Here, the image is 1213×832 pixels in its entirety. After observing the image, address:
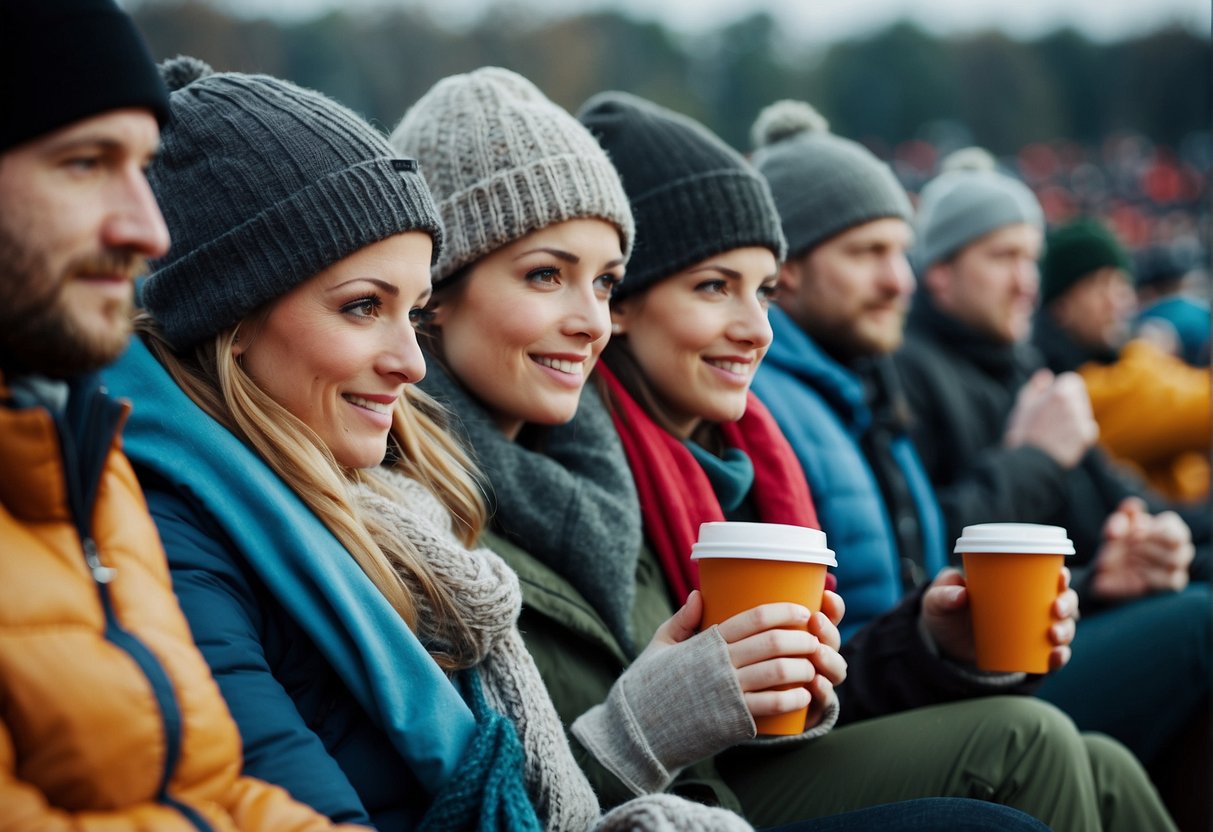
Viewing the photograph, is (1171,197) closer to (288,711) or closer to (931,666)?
(931,666)

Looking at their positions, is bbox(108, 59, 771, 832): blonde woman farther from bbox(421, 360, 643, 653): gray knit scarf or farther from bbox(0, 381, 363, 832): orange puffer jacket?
bbox(421, 360, 643, 653): gray knit scarf

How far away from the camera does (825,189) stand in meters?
3.96

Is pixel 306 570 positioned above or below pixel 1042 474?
above

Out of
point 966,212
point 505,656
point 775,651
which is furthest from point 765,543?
point 966,212

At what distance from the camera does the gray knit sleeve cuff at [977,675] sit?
9.18ft

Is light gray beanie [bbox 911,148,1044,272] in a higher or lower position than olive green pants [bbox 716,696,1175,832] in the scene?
higher

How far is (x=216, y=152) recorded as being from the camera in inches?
80.4

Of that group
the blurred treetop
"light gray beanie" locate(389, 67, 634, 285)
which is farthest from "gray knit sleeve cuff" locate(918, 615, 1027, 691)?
the blurred treetop

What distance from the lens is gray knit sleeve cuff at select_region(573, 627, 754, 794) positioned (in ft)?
6.94

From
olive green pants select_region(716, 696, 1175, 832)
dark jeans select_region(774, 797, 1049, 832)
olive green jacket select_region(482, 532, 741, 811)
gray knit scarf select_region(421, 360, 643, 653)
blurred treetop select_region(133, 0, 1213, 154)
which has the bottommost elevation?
blurred treetop select_region(133, 0, 1213, 154)

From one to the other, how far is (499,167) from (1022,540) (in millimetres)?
1265

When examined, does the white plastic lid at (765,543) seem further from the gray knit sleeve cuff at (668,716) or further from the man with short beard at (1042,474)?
the man with short beard at (1042,474)

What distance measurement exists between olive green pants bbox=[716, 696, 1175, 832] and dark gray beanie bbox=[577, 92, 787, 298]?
3.63ft

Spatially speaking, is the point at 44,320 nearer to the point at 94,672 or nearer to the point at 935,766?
the point at 94,672
